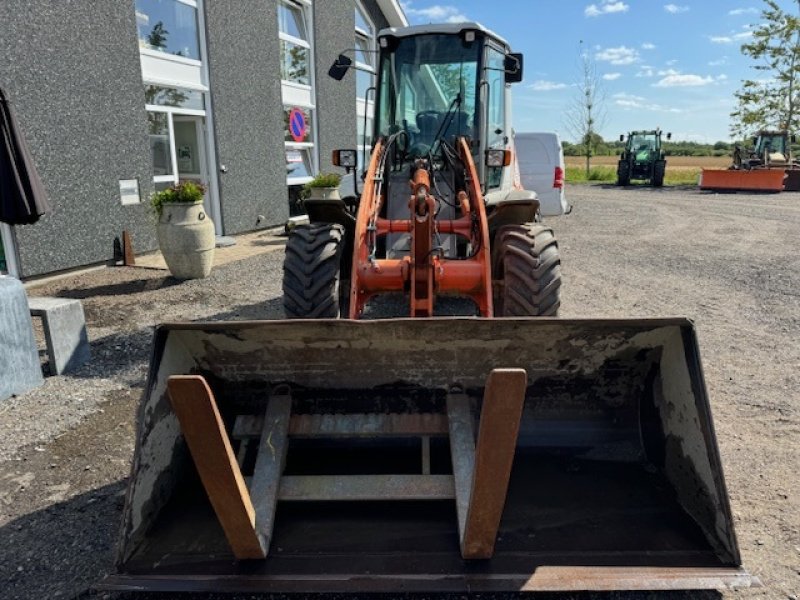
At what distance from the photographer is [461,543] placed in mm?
2375

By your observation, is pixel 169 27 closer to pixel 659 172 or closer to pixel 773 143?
pixel 659 172

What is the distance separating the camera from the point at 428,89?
554 cm

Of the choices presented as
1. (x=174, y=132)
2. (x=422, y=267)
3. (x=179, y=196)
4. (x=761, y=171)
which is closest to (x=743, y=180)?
(x=761, y=171)

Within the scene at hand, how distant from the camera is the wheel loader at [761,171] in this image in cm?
2361

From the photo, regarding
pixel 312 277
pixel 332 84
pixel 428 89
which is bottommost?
pixel 312 277

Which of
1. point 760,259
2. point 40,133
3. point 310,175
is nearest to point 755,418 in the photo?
point 760,259

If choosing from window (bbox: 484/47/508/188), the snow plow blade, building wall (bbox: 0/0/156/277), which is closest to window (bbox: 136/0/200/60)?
building wall (bbox: 0/0/156/277)

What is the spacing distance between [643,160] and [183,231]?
26.3 meters

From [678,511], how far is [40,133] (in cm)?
800

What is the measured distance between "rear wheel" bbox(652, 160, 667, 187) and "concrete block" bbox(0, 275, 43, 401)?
2852 cm

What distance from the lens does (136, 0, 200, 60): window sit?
31.1ft

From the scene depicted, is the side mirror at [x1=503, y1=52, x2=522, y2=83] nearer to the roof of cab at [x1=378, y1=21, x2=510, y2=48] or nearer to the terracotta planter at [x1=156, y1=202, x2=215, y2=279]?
the roof of cab at [x1=378, y1=21, x2=510, y2=48]

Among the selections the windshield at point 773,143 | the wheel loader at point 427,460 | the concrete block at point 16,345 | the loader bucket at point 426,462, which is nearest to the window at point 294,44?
the concrete block at point 16,345

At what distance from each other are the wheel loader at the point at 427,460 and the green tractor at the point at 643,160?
27673mm
